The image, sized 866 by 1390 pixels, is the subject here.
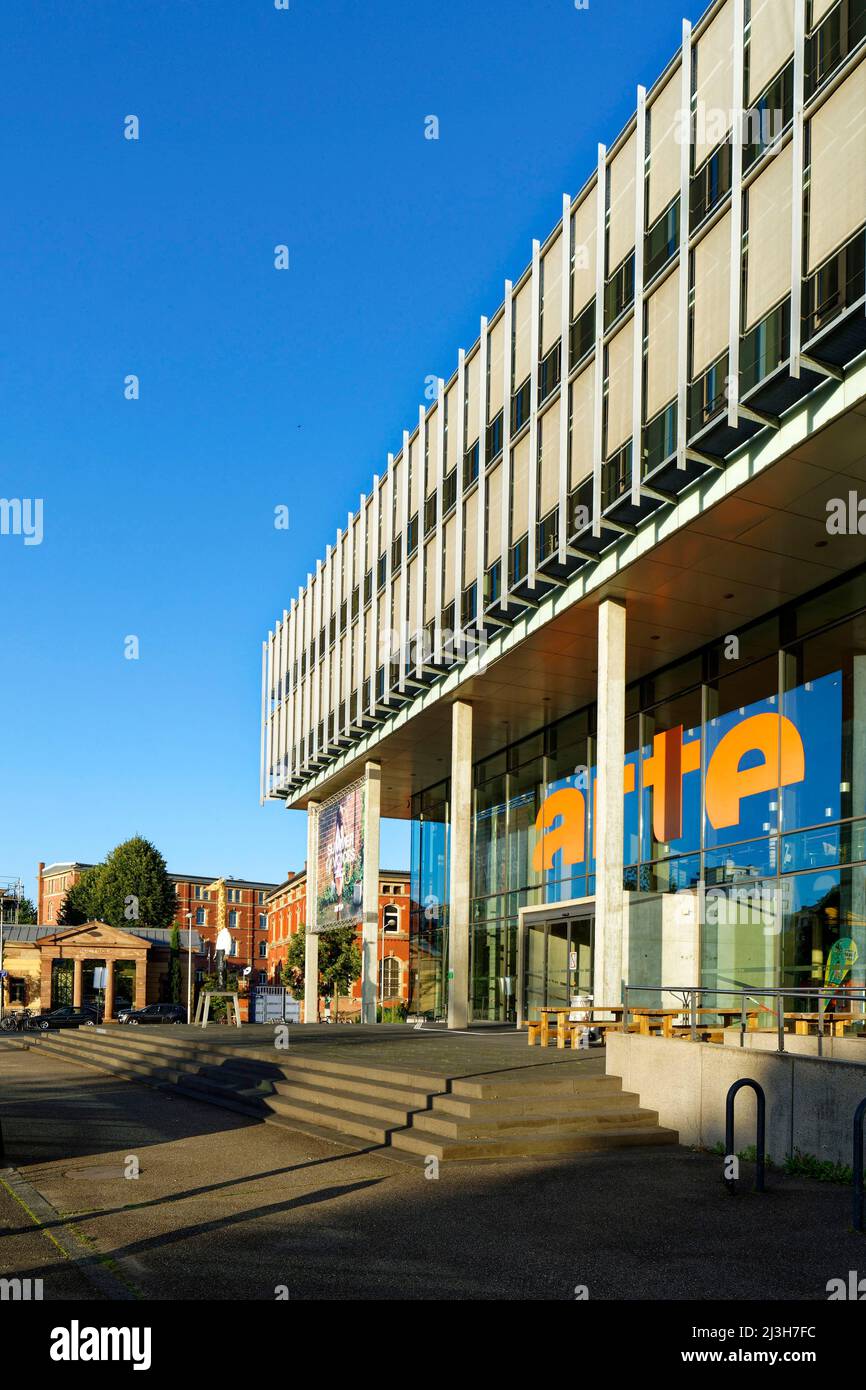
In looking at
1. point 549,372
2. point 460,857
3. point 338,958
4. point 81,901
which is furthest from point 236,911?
point 549,372

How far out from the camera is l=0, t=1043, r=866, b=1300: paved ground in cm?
898

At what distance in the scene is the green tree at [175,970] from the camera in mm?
98062

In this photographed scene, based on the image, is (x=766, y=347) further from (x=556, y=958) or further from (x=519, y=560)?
(x=556, y=958)

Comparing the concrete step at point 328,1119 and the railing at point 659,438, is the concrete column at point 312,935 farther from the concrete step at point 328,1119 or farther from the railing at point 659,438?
the railing at point 659,438

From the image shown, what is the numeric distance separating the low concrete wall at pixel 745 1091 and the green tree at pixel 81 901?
103m

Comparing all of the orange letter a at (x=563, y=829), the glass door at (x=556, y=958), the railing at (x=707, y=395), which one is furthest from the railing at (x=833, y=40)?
the orange letter a at (x=563, y=829)

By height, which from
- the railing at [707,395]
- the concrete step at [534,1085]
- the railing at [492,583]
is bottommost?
the concrete step at [534,1085]

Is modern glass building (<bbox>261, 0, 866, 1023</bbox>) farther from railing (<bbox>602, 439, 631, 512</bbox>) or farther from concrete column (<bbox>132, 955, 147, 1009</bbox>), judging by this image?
concrete column (<bbox>132, 955, 147, 1009</bbox>)

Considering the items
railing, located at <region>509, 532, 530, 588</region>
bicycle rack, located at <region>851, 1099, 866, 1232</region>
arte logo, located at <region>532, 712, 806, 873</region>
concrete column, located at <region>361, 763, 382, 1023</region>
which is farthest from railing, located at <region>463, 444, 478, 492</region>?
bicycle rack, located at <region>851, 1099, 866, 1232</region>

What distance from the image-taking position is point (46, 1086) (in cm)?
2542

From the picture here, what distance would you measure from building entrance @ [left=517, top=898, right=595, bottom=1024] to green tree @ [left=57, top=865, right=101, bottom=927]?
87.0 metres

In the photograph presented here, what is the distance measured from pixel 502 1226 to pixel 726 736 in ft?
53.3
